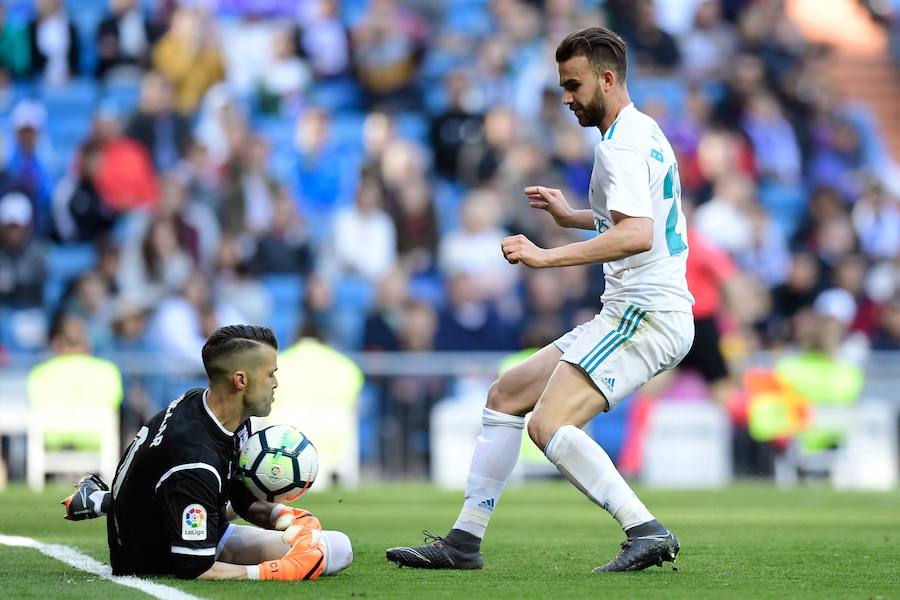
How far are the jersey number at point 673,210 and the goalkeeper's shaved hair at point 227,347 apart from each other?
1.72m

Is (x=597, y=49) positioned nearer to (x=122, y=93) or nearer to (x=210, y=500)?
(x=210, y=500)

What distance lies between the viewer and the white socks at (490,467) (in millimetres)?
7406

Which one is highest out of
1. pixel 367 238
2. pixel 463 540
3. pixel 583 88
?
pixel 367 238

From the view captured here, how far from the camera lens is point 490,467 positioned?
7.41 metres

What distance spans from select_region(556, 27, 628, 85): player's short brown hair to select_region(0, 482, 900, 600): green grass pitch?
2.11 m

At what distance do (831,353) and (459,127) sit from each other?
17.0 feet

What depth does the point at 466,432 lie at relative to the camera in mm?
16766

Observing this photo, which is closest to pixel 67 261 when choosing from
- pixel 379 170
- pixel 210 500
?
pixel 379 170

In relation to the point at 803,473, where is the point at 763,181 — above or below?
above

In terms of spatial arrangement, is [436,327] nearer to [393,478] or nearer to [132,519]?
[393,478]

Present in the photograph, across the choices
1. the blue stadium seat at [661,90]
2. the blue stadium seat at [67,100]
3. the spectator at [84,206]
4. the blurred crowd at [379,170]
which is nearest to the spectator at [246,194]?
the blurred crowd at [379,170]

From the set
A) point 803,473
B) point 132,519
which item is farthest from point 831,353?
point 132,519

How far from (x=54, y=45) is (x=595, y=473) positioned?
1528 cm

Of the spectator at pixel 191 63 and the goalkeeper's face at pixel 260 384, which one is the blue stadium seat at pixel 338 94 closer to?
the spectator at pixel 191 63
